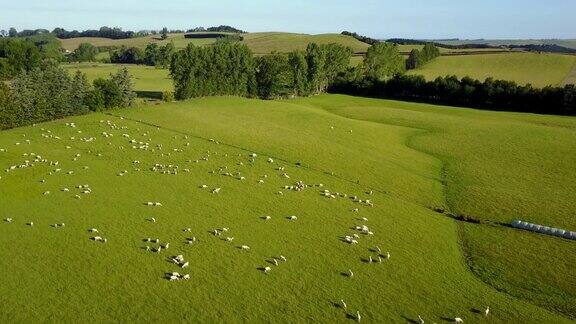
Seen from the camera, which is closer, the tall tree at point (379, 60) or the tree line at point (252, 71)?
the tree line at point (252, 71)

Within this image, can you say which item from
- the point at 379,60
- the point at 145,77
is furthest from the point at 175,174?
the point at 145,77

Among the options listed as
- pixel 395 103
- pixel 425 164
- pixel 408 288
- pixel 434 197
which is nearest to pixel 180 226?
pixel 408 288

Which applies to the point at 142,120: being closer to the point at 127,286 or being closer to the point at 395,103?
the point at 127,286

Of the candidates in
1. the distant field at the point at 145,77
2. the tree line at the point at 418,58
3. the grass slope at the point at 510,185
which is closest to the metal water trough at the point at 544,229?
the grass slope at the point at 510,185

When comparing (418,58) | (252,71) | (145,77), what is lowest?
(145,77)

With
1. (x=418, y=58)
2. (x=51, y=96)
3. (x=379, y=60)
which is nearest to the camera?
Result: (x=51, y=96)

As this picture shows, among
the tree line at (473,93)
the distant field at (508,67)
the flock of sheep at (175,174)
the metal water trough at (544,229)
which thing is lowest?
the metal water trough at (544,229)

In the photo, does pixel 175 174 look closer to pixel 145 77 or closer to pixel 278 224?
pixel 278 224

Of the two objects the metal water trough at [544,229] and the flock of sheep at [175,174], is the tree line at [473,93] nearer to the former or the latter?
the metal water trough at [544,229]
